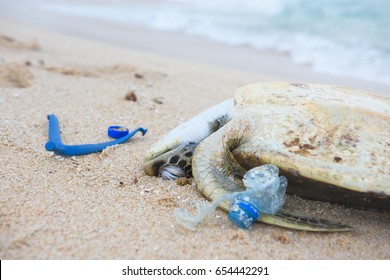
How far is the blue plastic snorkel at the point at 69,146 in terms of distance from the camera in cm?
245

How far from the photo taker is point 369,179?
5.92 feet

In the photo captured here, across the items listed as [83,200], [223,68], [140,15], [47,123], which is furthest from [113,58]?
[140,15]

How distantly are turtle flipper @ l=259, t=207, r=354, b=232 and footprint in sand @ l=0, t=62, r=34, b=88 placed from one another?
116 inches

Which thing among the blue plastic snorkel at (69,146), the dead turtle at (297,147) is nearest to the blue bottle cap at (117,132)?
the blue plastic snorkel at (69,146)

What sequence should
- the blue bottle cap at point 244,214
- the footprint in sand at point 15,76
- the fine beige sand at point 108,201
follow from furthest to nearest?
1. the footprint in sand at point 15,76
2. the blue bottle cap at point 244,214
3. the fine beige sand at point 108,201

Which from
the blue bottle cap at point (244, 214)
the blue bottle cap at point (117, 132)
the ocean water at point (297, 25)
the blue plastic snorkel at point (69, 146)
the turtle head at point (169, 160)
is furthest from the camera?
the ocean water at point (297, 25)

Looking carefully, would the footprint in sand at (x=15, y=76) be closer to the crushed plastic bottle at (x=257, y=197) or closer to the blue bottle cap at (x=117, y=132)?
the blue bottle cap at (x=117, y=132)

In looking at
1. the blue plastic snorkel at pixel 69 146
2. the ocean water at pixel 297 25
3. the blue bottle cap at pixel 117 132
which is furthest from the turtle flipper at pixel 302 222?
the ocean water at pixel 297 25

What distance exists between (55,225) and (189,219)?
25.1 inches

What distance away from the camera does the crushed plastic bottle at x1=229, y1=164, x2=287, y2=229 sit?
1874 millimetres

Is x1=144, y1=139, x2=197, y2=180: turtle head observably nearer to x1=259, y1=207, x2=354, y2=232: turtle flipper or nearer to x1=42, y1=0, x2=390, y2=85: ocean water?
x1=259, y1=207, x2=354, y2=232: turtle flipper

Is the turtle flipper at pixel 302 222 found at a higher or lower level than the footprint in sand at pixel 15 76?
higher

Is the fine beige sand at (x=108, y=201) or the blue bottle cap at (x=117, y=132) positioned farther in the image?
the blue bottle cap at (x=117, y=132)

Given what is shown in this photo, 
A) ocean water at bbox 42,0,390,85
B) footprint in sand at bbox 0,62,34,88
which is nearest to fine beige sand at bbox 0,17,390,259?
footprint in sand at bbox 0,62,34,88
